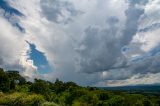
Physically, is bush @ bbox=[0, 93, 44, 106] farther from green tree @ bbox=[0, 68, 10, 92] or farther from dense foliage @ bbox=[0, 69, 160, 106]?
green tree @ bbox=[0, 68, 10, 92]

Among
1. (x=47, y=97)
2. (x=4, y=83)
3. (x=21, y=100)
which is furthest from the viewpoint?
(x=4, y=83)

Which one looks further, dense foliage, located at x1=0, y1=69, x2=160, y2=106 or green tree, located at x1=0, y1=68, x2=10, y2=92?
green tree, located at x1=0, y1=68, x2=10, y2=92

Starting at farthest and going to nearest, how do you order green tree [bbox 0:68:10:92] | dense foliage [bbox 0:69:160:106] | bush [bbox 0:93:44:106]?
1. green tree [bbox 0:68:10:92]
2. dense foliage [bbox 0:69:160:106]
3. bush [bbox 0:93:44:106]

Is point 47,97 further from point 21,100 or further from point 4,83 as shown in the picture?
point 4,83

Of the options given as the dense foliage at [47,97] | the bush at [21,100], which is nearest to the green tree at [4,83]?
the dense foliage at [47,97]

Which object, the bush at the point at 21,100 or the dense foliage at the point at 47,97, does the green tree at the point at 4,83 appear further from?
the bush at the point at 21,100

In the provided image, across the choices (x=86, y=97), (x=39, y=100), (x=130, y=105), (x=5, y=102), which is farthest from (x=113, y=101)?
(x=5, y=102)

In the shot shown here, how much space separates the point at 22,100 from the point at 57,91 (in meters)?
66.4

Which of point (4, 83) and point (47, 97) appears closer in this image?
point (47, 97)

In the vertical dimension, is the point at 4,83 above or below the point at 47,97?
above

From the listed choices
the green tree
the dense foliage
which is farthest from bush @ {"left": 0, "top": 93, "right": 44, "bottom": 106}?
the green tree

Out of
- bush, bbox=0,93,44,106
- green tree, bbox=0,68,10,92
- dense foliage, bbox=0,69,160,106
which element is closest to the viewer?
bush, bbox=0,93,44,106

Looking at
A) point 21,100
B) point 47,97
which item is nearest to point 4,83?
point 47,97

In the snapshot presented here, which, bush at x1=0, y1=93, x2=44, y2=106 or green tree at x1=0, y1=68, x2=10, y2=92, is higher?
green tree at x1=0, y1=68, x2=10, y2=92
